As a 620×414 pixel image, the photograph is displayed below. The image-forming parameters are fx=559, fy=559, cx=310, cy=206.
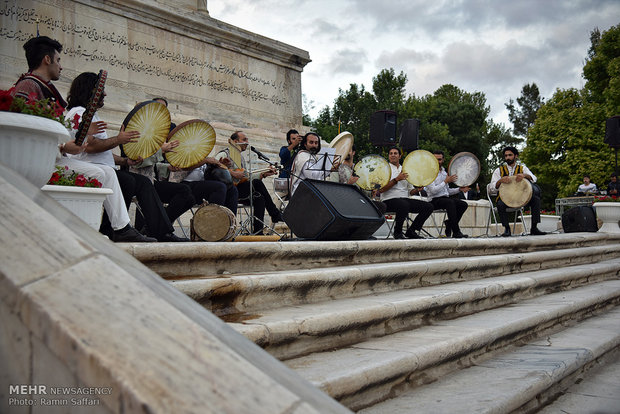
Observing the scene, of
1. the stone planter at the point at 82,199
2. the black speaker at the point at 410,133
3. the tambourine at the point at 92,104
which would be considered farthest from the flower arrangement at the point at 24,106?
the black speaker at the point at 410,133

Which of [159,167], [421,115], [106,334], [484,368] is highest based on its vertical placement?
[421,115]

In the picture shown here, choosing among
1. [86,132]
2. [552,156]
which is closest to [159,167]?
[86,132]

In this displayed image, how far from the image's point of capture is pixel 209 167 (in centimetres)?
714

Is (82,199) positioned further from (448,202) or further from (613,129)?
(613,129)

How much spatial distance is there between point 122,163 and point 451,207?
543 centimetres

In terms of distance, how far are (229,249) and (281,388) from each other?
7.92 ft

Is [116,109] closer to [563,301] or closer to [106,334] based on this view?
[563,301]

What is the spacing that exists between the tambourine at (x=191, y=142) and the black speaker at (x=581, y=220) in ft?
27.8

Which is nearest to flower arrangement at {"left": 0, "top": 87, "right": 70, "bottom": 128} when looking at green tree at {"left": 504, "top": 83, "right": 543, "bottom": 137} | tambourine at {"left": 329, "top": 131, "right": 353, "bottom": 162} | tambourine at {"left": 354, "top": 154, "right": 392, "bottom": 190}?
tambourine at {"left": 329, "top": 131, "right": 353, "bottom": 162}

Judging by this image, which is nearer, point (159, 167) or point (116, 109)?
point (159, 167)

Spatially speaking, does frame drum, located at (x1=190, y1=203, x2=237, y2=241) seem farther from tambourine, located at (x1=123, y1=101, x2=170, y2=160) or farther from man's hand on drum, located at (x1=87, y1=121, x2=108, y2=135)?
man's hand on drum, located at (x1=87, y1=121, x2=108, y2=135)

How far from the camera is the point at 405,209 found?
838cm

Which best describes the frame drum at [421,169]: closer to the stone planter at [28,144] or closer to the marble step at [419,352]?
the marble step at [419,352]

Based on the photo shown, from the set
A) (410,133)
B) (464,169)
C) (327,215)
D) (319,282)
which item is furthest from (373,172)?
(410,133)
